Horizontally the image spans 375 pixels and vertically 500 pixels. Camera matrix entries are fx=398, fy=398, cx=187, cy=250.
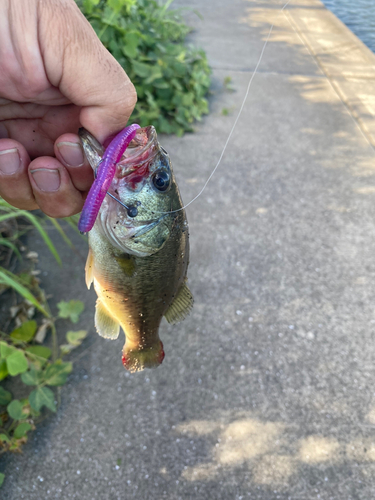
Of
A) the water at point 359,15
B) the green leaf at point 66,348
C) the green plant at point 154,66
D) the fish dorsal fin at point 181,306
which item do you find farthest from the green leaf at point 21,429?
the water at point 359,15

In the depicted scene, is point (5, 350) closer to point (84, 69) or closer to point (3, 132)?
point (3, 132)

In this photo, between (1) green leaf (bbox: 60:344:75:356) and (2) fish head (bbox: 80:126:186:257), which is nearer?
(2) fish head (bbox: 80:126:186:257)

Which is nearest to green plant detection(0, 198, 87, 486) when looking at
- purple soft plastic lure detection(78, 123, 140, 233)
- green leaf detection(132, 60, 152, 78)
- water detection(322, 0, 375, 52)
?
purple soft plastic lure detection(78, 123, 140, 233)

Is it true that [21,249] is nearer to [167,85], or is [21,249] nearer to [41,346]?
[41,346]

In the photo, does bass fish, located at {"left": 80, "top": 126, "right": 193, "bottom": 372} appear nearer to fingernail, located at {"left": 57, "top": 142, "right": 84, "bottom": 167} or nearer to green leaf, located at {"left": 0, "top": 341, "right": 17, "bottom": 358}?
fingernail, located at {"left": 57, "top": 142, "right": 84, "bottom": 167}

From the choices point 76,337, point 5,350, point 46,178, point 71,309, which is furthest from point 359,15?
point 5,350

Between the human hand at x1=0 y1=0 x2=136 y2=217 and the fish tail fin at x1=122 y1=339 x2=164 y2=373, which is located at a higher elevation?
the human hand at x1=0 y1=0 x2=136 y2=217
